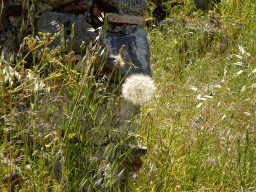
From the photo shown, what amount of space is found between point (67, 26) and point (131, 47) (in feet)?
1.55

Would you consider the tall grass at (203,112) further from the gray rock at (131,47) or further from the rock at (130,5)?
the rock at (130,5)

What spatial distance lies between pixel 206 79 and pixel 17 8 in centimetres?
247

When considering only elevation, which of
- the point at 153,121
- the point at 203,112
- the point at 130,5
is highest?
the point at 130,5

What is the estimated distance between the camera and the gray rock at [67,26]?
1875 mm

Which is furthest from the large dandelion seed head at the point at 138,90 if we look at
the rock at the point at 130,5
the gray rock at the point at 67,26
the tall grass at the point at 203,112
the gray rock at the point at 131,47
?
the rock at the point at 130,5

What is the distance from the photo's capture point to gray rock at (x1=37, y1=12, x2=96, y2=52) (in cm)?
188

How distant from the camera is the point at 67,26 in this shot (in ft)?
6.26

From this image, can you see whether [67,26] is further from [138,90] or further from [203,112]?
[203,112]

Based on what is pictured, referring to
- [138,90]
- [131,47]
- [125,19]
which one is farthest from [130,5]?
[138,90]

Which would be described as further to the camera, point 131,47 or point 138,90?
point 131,47

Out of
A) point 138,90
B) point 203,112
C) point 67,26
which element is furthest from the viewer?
point 203,112

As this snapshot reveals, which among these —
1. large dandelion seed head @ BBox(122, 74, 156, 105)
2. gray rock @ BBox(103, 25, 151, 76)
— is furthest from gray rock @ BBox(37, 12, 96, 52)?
large dandelion seed head @ BBox(122, 74, 156, 105)

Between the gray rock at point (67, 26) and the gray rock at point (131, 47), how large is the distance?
0.48 feet

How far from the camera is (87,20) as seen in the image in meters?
1.96
